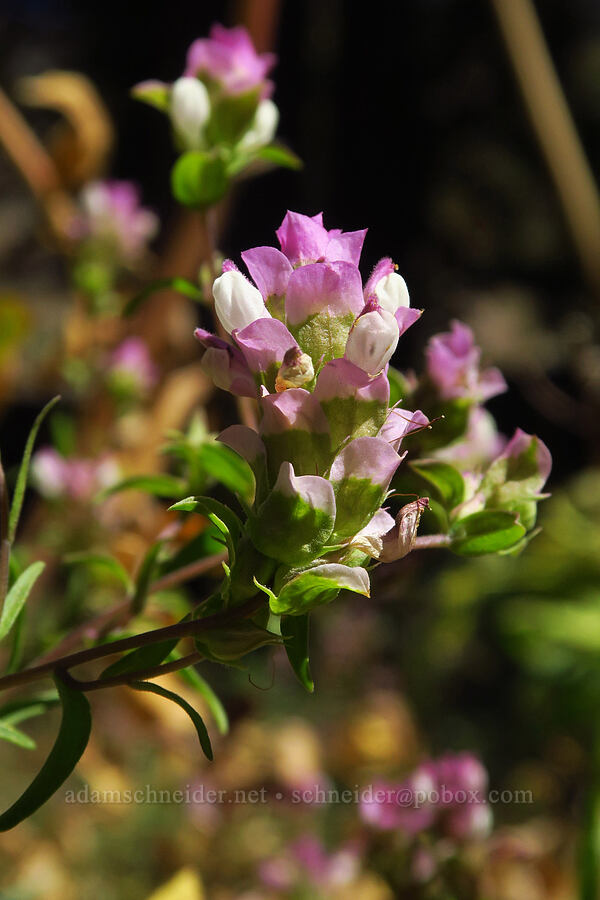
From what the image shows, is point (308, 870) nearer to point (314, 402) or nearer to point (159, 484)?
point (159, 484)

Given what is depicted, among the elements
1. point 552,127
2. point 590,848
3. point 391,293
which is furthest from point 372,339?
point 552,127

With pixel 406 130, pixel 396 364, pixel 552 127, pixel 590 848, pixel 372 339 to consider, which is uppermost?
pixel 372 339

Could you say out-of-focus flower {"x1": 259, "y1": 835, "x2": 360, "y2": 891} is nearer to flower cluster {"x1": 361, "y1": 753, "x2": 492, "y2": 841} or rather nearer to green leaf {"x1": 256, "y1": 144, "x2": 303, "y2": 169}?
flower cluster {"x1": 361, "y1": 753, "x2": 492, "y2": 841}

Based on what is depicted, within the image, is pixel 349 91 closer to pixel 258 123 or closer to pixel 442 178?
pixel 442 178

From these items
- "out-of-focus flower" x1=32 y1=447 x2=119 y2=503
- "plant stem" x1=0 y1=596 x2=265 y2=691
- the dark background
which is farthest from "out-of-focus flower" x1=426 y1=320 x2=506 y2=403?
the dark background

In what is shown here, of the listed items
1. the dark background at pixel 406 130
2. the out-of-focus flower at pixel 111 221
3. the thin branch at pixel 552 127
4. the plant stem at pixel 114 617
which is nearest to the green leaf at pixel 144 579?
the plant stem at pixel 114 617

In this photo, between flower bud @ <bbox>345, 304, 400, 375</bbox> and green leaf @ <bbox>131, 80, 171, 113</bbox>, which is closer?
flower bud @ <bbox>345, 304, 400, 375</bbox>

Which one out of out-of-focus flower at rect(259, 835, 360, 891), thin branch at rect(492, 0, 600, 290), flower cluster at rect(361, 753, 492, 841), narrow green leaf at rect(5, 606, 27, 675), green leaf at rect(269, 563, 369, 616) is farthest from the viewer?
thin branch at rect(492, 0, 600, 290)
